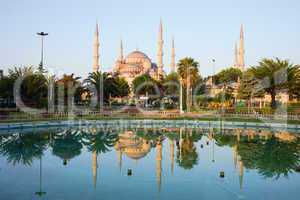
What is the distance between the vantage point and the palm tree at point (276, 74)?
3778 centimetres

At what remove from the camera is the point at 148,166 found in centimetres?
1458

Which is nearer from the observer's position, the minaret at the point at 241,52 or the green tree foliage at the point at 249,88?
the green tree foliage at the point at 249,88

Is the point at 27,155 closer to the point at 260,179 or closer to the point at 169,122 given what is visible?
the point at 260,179

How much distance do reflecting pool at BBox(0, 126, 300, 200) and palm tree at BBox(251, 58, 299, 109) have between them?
15.1m

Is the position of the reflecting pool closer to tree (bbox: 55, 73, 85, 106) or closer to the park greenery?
the park greenery

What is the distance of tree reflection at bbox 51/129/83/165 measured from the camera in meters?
17.2

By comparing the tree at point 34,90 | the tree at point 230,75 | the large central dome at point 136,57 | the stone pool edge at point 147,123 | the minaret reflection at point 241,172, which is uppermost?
the large central dome at point 136,57

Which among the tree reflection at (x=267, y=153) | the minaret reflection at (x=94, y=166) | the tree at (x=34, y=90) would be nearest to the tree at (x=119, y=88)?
the tree at (x=34, y=90)

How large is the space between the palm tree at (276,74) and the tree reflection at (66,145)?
76.5ft

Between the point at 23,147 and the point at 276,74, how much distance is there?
28740mm

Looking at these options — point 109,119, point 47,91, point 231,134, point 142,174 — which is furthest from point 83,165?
point 47,91

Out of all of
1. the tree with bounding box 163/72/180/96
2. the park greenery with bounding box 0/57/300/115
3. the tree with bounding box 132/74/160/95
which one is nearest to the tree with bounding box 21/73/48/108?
the park greenery with bounding box 0/57/300/115

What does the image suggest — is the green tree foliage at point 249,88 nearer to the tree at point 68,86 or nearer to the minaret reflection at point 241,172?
the tree at point 68,86

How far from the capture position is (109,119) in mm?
33500
